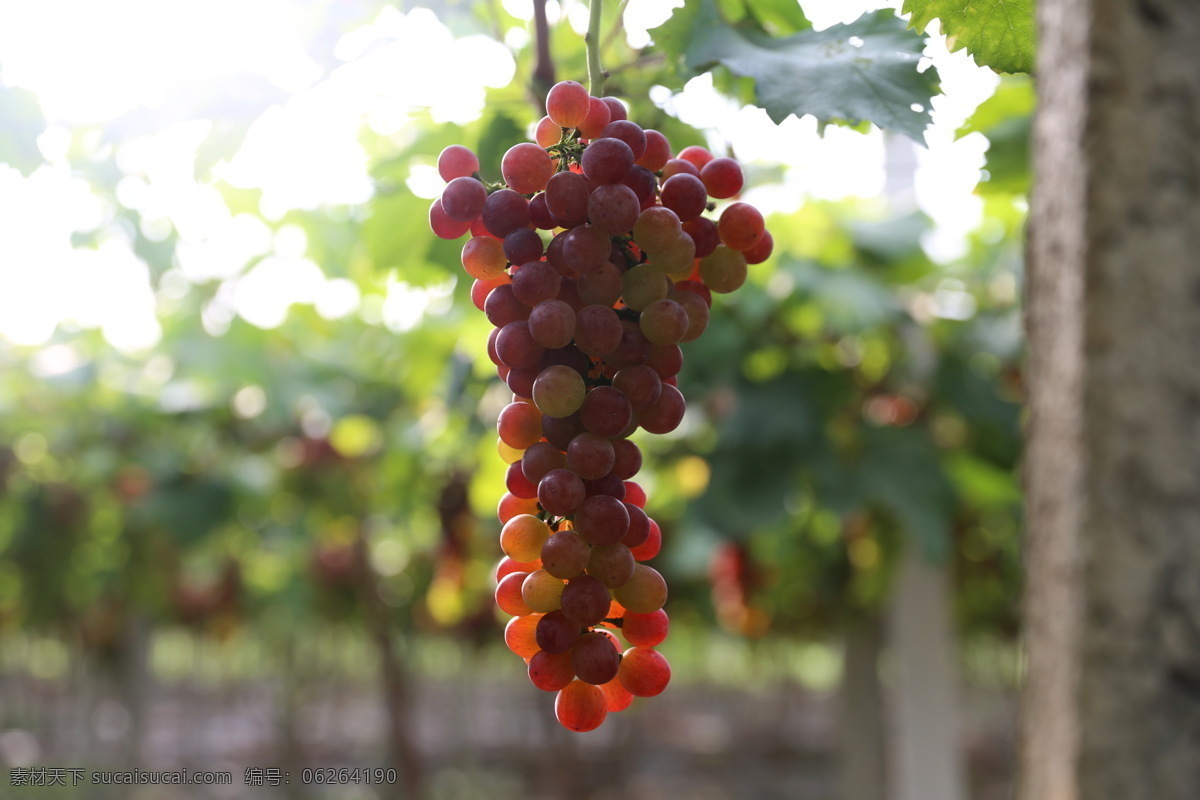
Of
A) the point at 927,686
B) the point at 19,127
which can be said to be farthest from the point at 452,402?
the point at 927,686

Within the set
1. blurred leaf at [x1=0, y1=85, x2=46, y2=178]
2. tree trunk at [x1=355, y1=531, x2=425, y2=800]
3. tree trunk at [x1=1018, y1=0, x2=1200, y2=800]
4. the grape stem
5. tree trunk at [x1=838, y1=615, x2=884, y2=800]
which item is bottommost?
tree trunk at [x1=838, y1=615, x2=884, y2=800]

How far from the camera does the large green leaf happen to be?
0.82 m

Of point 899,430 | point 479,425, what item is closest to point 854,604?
point 899,430

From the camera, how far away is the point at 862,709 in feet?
15.3

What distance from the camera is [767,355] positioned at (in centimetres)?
279

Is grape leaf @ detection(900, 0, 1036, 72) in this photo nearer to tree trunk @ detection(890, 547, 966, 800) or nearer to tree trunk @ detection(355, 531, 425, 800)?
tree trunk @ detection(890, 547, 966, 800)

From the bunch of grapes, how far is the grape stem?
0.03 meters

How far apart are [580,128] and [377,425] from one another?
10.3ft

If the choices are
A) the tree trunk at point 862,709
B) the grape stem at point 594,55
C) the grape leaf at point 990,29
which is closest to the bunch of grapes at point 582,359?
the grape stem at point 594,55

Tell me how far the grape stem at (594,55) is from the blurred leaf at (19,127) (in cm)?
104

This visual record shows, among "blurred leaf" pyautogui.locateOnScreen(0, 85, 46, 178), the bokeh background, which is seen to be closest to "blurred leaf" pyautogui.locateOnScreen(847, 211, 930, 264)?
the bokeh background

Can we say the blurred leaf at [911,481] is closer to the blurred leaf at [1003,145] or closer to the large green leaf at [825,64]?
the blurred leaf at [1003,145]

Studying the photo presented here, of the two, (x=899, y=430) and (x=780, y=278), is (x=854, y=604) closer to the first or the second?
(x=899, y=430)

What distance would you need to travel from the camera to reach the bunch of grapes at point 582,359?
2.15 ft
